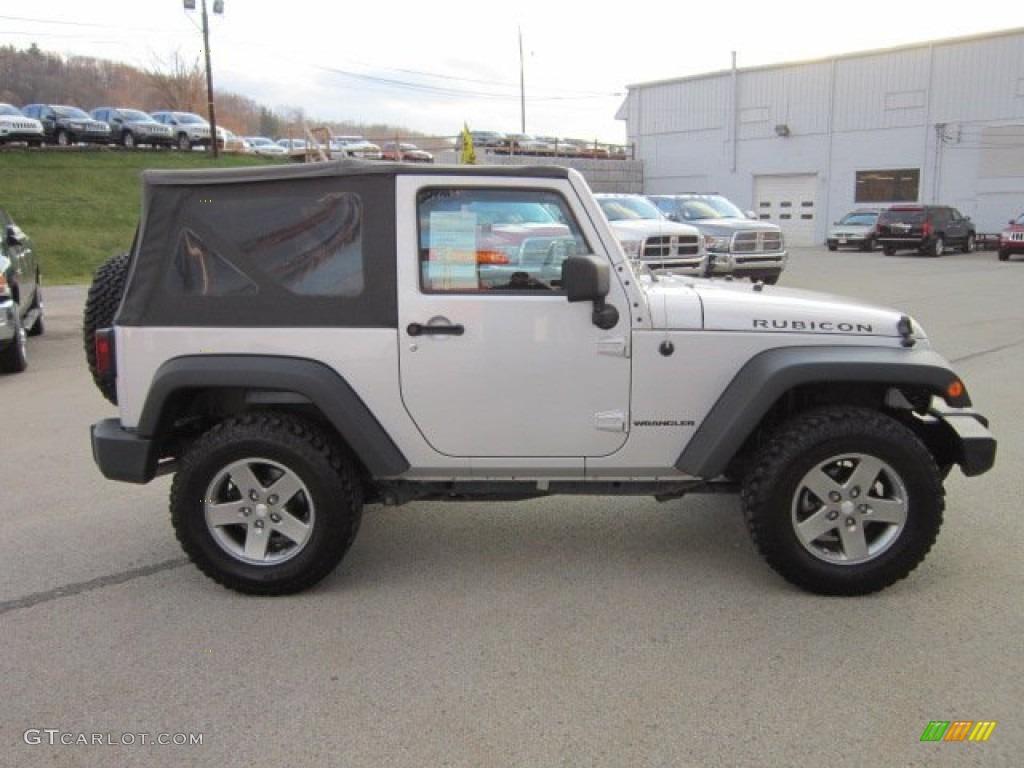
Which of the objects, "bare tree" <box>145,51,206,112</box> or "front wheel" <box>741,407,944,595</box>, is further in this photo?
"bare tree" <box>145,51,206,112</box>

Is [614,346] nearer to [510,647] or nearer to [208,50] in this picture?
[510,647]

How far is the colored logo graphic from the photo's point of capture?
2777mm

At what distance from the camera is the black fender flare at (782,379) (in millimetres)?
3582

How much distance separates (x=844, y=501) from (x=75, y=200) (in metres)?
29.8

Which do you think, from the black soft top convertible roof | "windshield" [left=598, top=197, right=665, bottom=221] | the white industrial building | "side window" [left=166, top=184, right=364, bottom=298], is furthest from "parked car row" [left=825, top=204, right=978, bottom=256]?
"side window" [left=166, top=184, right=364, bottom=298]

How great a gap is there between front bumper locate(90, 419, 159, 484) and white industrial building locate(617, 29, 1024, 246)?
36831mm

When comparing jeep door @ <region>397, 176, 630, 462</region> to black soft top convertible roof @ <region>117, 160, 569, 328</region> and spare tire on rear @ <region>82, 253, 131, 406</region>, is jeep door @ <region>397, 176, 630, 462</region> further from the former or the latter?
spare tire on rear @ <region>82, 253, 131, 406</region>

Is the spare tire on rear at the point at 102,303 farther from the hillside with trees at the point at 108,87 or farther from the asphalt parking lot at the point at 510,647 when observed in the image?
the hillside with trees at the point at 108,87

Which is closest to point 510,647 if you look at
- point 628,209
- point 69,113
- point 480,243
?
point 480,243

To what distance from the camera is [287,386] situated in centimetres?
364

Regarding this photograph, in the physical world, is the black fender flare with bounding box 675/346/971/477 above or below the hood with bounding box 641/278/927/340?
below

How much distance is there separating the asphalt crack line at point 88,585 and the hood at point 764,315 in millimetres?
2684

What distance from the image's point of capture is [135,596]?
386 centimetres

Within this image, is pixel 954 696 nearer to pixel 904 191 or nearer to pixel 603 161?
pixel 904 191
